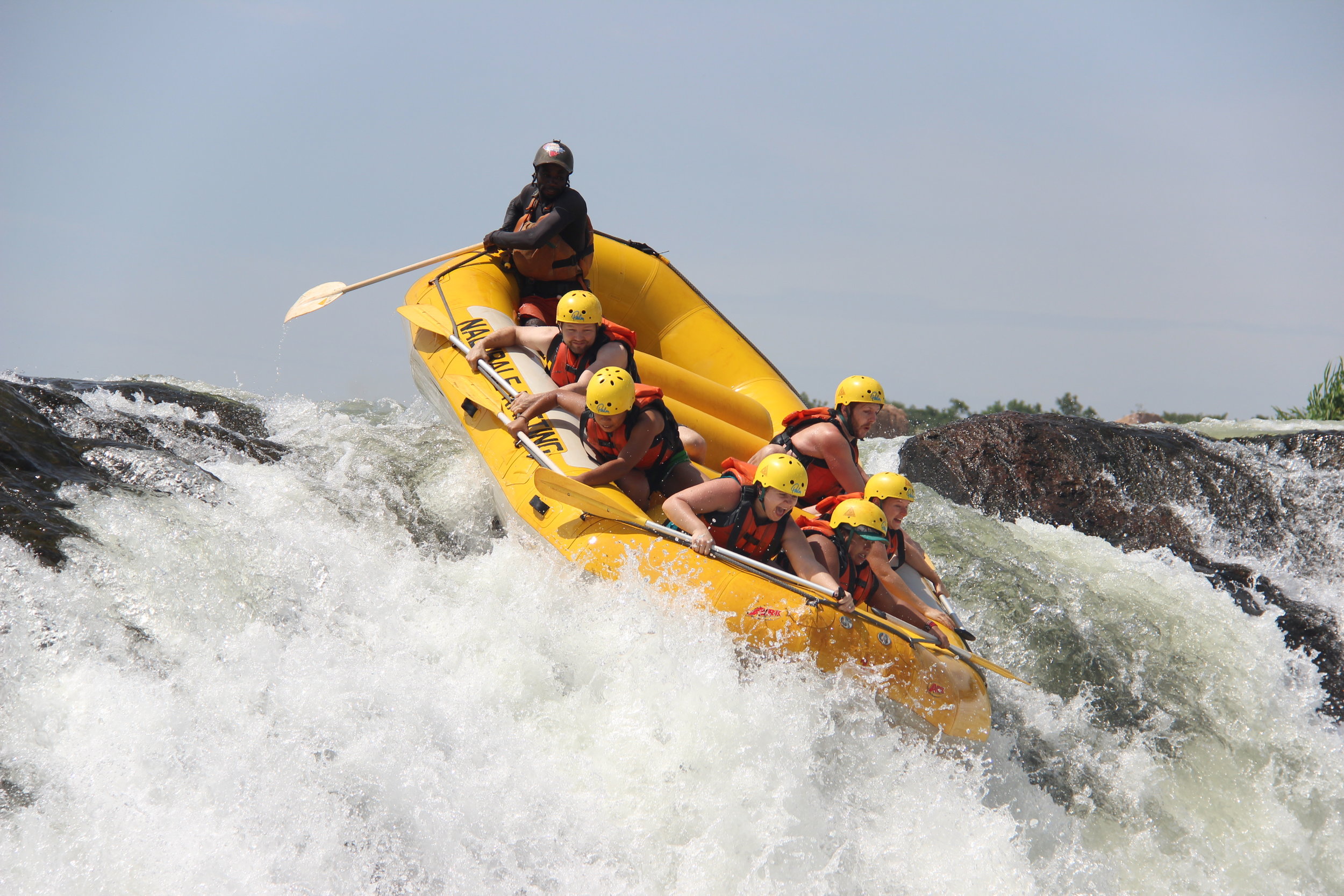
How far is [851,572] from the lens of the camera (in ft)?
13.4

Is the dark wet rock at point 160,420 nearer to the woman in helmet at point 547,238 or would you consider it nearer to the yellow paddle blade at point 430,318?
the yellow paddle blade at point 430,318

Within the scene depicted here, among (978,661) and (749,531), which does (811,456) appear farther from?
(978,661)

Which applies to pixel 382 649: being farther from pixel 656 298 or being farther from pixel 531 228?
pixel 656 298

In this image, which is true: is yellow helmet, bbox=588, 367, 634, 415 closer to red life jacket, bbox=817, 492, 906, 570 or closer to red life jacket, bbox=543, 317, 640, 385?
red life jacket, bbox=543, 317, 640, 385

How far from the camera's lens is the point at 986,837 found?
362cm

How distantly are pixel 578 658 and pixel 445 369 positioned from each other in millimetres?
2352

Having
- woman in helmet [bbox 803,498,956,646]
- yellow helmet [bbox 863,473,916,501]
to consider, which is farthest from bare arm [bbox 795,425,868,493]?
woman in helmet [bbox 803,498,956,646]

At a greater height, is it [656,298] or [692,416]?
[656,298]

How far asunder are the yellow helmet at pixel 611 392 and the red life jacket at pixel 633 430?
3.5 inches

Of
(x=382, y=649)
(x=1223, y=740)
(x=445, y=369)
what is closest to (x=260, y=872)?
(x=382, y=649)

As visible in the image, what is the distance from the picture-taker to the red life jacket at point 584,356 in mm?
4855

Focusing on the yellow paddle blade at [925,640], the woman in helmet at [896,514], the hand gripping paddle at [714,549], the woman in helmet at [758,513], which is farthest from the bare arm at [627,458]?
the yellow paddle blade at [925,640]

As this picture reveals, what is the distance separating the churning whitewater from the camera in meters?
2.88

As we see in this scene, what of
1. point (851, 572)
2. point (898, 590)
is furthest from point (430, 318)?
point (898, 590)
